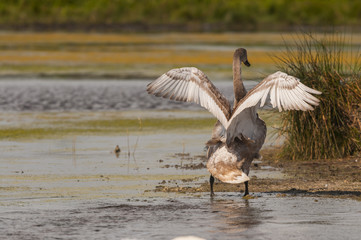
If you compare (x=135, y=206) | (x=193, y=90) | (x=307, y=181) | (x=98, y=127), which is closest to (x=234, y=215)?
(x=135, y=206)

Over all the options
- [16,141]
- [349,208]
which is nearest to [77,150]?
[16,141]

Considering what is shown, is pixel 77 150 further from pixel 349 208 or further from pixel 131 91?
pixel 131 91

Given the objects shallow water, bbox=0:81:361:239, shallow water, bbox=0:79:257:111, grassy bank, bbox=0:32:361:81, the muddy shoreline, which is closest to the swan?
shallow water, bbox=0:81:361:239

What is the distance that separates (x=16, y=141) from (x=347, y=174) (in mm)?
6492

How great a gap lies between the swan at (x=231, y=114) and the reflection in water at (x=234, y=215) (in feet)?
0.90

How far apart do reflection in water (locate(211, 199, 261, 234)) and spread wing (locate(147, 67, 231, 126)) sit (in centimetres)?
91

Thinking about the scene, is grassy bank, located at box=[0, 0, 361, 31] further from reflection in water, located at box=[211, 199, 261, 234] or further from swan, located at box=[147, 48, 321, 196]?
reflection in water, located at box=[211, 199, 261, 234]

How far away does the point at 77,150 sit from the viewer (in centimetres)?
1547

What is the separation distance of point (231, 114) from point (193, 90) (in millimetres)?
585

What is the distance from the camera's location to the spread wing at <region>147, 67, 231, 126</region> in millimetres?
10922

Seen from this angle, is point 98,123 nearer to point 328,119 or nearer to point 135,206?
Answer: point 328,119

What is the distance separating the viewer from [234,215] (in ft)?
32.5

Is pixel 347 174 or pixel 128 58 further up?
pixel 128 58

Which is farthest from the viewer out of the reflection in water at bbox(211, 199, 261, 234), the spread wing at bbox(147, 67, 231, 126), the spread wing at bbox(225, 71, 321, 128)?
the spread wing at bbox(147, 67, 231, 126)
